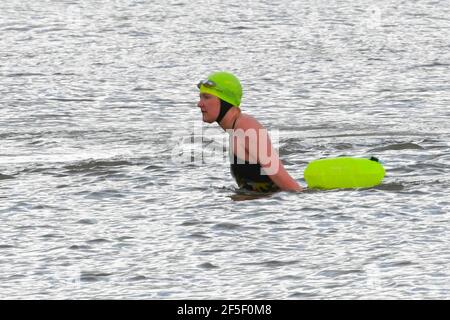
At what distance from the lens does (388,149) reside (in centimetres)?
1783

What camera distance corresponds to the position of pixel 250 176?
48.3ft

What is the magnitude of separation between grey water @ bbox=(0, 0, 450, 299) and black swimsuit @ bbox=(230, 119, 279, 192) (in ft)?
0.39

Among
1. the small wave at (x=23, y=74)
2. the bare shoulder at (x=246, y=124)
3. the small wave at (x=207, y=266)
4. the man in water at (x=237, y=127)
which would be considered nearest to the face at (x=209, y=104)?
the man in water at (x=237, y=127)

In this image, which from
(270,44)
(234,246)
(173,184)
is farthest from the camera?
(270,44)

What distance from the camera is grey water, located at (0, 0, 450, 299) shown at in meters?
12.1

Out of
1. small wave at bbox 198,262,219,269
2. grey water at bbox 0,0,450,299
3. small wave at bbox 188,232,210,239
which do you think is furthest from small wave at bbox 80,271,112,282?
small wave at bbox 188,232,210,239

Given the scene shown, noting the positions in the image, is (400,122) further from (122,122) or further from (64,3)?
(64,3)

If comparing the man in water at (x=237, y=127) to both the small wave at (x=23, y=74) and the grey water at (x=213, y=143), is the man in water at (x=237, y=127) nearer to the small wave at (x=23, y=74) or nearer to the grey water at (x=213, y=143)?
the grey water at (x=213, y=143)

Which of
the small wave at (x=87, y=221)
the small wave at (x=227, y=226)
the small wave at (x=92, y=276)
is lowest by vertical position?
the small wave at (x=87, y=221)

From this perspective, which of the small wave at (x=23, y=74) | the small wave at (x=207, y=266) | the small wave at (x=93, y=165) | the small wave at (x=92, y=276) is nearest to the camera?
the small wave at (x=92, y=276)

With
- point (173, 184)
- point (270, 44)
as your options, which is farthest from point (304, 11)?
point (173, 184)

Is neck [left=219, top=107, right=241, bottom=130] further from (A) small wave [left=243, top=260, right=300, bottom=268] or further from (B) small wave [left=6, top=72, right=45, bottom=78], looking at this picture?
(B) small wave [left=6, top=72, right=45, bottom=78]

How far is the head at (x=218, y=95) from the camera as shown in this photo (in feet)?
46.9

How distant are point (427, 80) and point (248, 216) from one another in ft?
34.1
